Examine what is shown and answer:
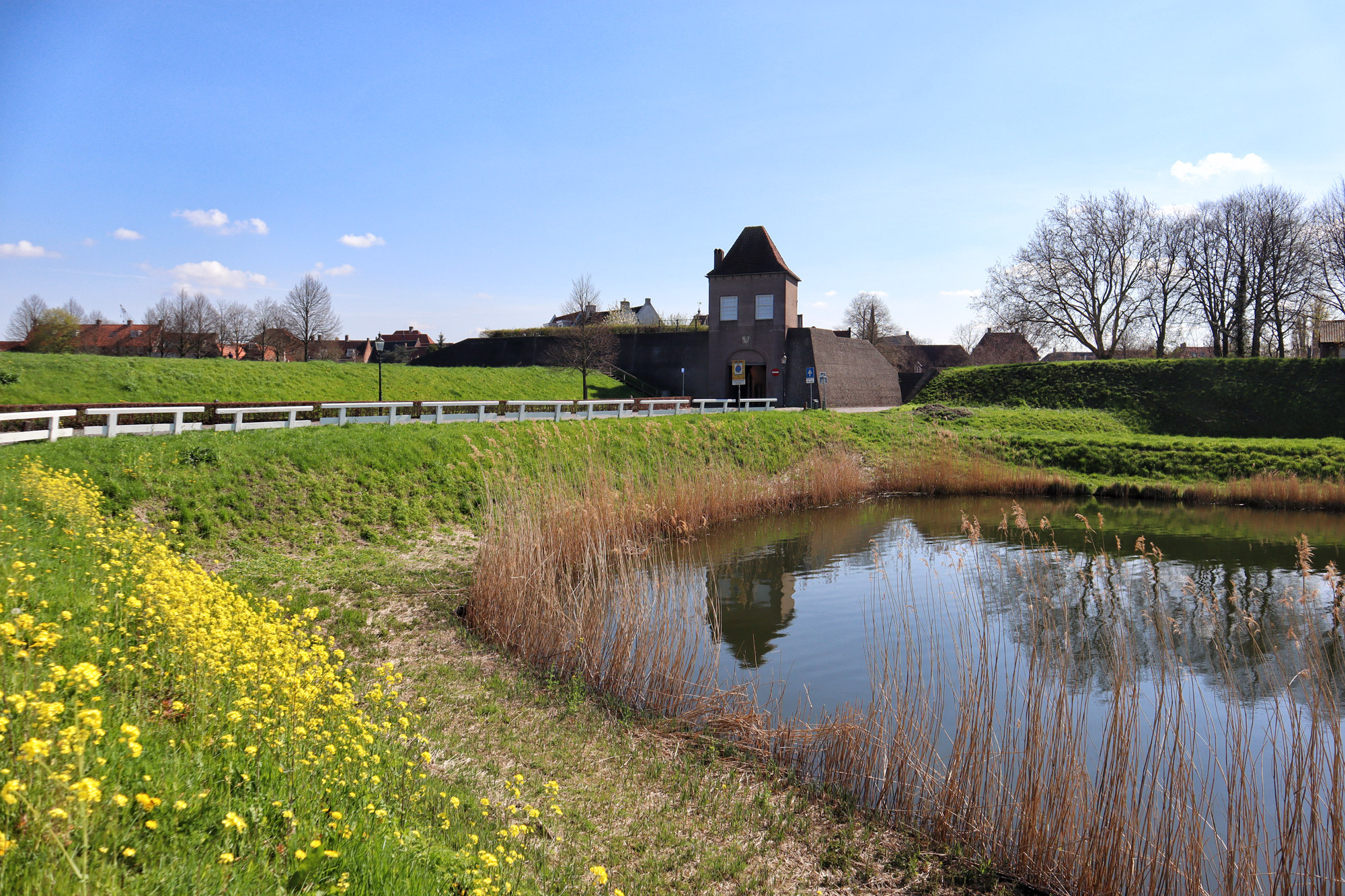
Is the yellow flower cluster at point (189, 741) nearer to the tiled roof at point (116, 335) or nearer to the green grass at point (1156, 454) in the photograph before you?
the green grass at point (1156, 454)

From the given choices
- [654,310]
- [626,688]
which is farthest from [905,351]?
[626,688]

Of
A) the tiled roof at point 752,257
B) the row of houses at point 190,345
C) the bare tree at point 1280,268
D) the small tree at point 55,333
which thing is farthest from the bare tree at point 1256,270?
the small tree at point 55,333

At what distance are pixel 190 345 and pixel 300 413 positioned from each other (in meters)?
39.2

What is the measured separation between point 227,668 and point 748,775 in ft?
11.3

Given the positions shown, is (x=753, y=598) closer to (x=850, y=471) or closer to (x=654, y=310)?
(x=850, y=471)

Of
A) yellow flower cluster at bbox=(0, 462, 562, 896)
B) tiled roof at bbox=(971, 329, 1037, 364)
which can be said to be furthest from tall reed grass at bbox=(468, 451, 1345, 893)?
tiled roof at bbox=(971, 329, 1037, 364)

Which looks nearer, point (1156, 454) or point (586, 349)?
point (1156, 454)

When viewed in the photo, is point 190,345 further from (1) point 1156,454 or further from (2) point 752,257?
(1) point 1156,454

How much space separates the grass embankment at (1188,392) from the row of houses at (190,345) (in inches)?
1403

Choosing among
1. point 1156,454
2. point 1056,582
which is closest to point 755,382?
point 1156,454

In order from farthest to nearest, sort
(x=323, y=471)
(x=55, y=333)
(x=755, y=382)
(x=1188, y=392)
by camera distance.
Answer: (x=55, y=333) < (x=755, y=382) < (x=1188, y=392) < (x=323, y=471)

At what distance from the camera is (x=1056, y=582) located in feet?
33.7

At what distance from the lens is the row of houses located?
47.7 meters

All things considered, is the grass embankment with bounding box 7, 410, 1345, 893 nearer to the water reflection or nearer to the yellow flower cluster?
the yellow flower cluster
